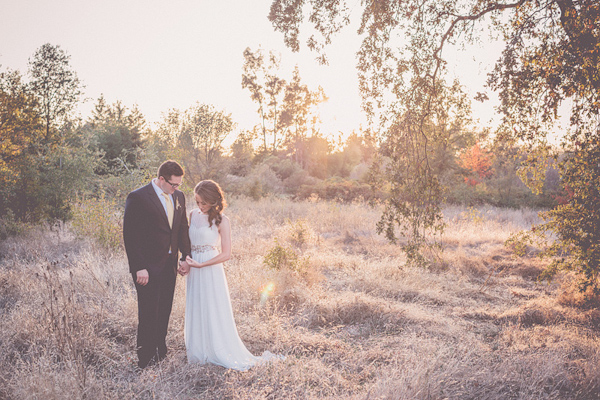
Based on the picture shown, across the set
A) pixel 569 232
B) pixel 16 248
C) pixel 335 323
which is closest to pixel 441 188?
pixel 569 232

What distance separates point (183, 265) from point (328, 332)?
230 cm

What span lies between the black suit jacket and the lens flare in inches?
95.8

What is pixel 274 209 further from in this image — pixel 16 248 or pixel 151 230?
pixel 151 230

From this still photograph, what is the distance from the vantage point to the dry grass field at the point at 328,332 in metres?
3.49

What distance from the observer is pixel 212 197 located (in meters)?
4.02

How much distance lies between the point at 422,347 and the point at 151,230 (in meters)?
3.29

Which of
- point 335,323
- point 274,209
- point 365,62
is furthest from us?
point 274,209

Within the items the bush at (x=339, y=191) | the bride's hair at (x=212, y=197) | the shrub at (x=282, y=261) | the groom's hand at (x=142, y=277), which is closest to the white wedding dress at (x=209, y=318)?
the bride's hair at (x=212, y=197)

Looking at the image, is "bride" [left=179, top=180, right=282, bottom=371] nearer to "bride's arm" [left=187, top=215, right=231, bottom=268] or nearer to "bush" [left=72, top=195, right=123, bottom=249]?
"bride's arm" [left=187, top=215, right=231, bottom=268]

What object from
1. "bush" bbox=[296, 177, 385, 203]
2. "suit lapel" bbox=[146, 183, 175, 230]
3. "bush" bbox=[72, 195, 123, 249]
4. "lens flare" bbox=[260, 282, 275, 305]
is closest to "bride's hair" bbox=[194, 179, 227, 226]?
"suit lapel" bbox=[146, 183, 175, 230]

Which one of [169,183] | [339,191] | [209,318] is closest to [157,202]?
[169,183]

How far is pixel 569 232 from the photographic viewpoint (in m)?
4.72

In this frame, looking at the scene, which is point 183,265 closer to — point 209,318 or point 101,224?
point 209,318

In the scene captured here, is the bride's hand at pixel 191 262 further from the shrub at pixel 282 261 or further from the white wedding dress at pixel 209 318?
the shrub at pixel 282 261
